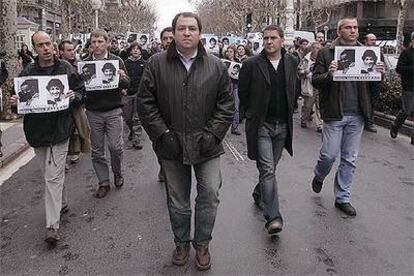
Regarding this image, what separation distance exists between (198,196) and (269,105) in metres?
1.18

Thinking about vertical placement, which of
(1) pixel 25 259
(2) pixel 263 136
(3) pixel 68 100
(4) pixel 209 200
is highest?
(3) pixel 68 100

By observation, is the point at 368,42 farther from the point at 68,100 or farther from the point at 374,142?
the point at 68,100

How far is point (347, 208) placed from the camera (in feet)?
17.6

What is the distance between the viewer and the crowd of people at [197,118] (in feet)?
12.7

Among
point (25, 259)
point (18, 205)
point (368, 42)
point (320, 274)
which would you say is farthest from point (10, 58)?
point (320, 274)

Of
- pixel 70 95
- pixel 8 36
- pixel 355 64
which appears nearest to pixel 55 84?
pixel 70 95

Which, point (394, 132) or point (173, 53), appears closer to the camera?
point (173, 53)

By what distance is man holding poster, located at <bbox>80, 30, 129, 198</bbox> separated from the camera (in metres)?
6.00

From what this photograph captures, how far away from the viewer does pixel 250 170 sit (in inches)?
290

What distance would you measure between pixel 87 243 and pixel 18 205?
64.5 inches

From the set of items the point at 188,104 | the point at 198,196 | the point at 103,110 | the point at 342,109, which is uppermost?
the point at 188,104

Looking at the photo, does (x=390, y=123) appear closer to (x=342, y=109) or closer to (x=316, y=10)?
(x=342, y=109)

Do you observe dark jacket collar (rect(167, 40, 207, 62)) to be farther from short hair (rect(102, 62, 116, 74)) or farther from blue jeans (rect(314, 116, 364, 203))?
short hair (rect(102, 62, 116, 74))

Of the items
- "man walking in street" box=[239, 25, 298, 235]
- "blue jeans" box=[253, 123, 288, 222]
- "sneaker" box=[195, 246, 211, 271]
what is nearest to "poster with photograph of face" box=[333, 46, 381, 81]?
"man walking in street" box=[239, 25, 298, 235]
